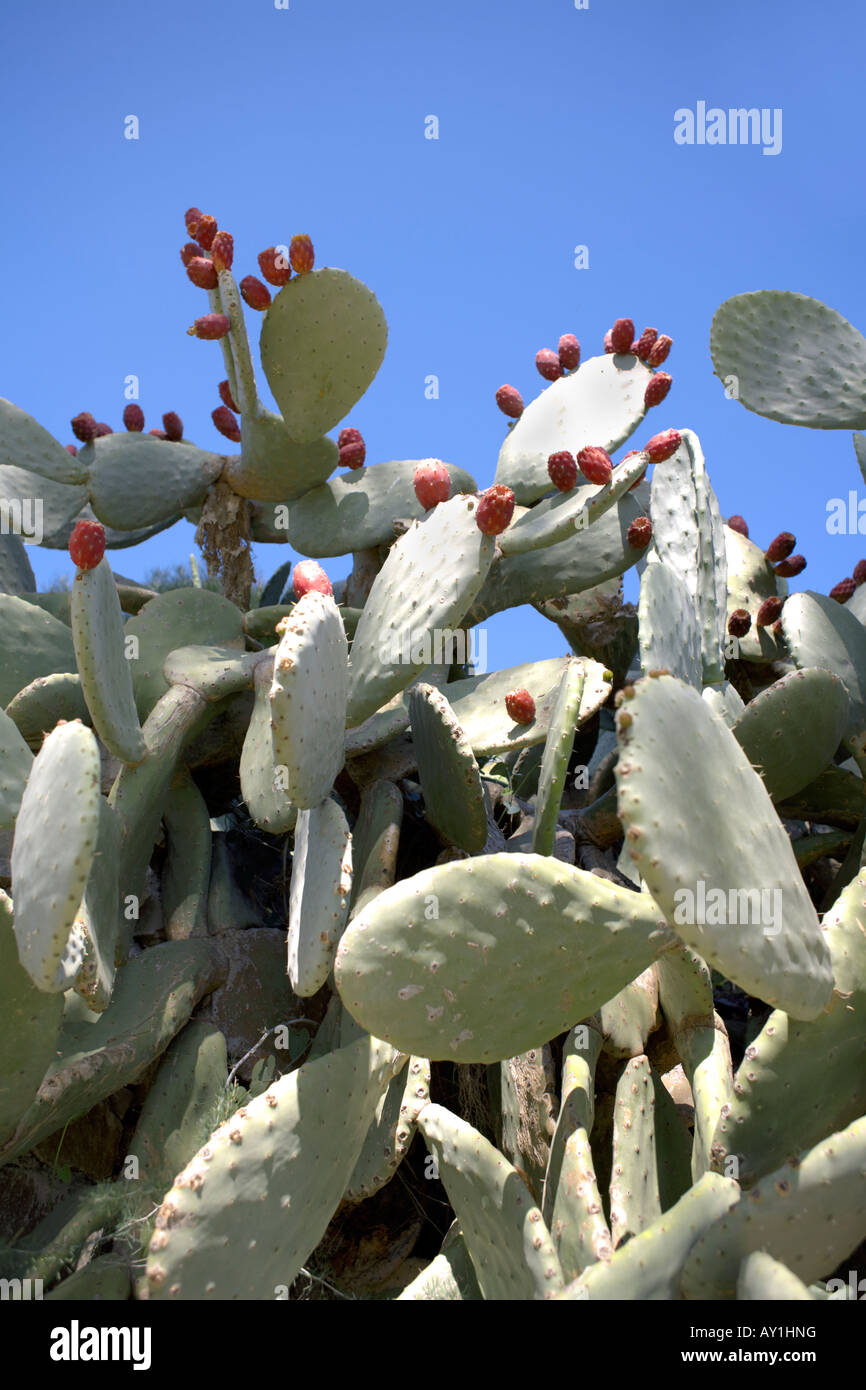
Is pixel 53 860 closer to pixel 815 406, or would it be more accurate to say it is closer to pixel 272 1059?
pixel 272 1059

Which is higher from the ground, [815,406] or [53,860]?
[815,406]

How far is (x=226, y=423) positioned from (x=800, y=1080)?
7.15ft

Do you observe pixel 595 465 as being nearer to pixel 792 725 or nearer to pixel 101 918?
pixel 792 725

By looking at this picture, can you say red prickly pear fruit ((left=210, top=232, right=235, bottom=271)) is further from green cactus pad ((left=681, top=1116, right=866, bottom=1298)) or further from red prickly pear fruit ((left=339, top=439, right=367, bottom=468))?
green cactus pad ((left=681, top=1116, right=866, bottom=1298))

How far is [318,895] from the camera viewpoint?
171 centimetres

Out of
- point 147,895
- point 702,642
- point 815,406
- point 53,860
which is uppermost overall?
point 815,406

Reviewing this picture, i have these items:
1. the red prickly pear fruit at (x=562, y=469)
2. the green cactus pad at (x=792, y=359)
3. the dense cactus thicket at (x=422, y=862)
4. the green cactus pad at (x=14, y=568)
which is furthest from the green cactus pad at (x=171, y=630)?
the green cactus pad at (x=792, y=359)

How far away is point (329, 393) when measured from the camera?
8.89 ft

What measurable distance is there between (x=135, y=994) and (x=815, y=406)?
1980 mm

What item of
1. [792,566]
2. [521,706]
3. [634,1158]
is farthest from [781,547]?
[634,1158]

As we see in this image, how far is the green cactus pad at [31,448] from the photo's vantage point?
2.74m

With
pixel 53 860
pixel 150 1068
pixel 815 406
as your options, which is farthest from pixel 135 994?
pixel 815 406

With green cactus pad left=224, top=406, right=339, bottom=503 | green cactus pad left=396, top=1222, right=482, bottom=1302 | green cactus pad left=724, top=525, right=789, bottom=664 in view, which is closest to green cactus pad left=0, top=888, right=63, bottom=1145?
green cactus pad left=396, top=1222, right=482, bottom=1302
